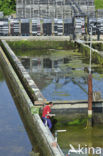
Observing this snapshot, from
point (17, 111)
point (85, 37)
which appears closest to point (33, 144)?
point (17, 111)

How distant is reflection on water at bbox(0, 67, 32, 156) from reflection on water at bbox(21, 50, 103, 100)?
4.13 meters

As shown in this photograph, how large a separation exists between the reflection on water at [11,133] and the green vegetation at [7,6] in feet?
187

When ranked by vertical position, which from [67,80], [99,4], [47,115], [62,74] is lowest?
[62,74]

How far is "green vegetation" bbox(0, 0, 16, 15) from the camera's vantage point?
87438mm

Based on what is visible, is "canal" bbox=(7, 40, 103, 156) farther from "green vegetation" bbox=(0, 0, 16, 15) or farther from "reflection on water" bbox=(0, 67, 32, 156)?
"green vegetation" bbox=(0, 0, 16, 15)

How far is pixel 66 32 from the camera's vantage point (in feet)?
242

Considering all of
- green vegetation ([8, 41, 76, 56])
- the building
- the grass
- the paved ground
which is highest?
the building

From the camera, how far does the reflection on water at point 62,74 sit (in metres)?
35.1

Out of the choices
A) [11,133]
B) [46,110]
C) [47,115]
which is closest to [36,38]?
[11,133]

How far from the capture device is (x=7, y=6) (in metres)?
88.8

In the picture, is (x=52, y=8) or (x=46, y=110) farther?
(x=52, y=8)

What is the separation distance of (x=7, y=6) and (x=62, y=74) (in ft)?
156

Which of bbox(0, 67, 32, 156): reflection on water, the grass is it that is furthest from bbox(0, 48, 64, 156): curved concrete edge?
the grass

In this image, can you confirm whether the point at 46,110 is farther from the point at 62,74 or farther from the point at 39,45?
the point at 39,45
